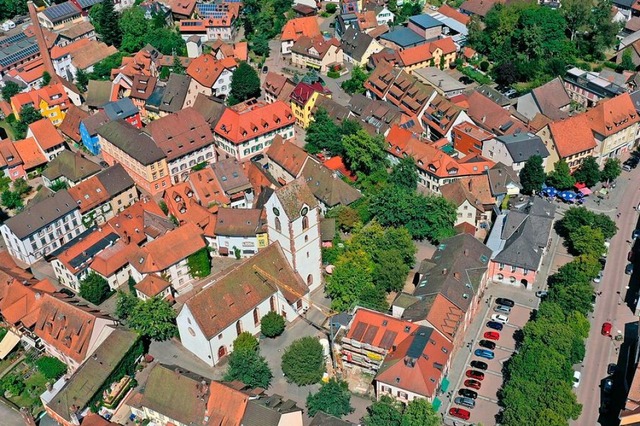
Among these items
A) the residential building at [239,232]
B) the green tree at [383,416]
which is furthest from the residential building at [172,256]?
the green tree at [383,416]

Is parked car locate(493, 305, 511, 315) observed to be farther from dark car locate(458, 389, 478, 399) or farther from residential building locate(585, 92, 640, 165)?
residential building locate(585, 92, 640, 165)

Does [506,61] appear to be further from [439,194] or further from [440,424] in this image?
[440,424]

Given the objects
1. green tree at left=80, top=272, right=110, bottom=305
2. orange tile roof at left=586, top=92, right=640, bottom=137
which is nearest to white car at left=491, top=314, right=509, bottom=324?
orange tile roof at left=586, top=92, right=640, bottom=137

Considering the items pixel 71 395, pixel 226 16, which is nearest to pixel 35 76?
pixel 226 16

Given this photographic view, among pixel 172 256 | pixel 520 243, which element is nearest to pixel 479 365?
pixel 520 243

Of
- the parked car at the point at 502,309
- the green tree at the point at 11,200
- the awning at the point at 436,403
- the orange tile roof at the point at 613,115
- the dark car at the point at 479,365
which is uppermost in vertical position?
the orange tile roof at the point at 613,115

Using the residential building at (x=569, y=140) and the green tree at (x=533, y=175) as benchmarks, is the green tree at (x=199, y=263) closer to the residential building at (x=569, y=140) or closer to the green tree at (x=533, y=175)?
the green tree at (x=533, y=175)
